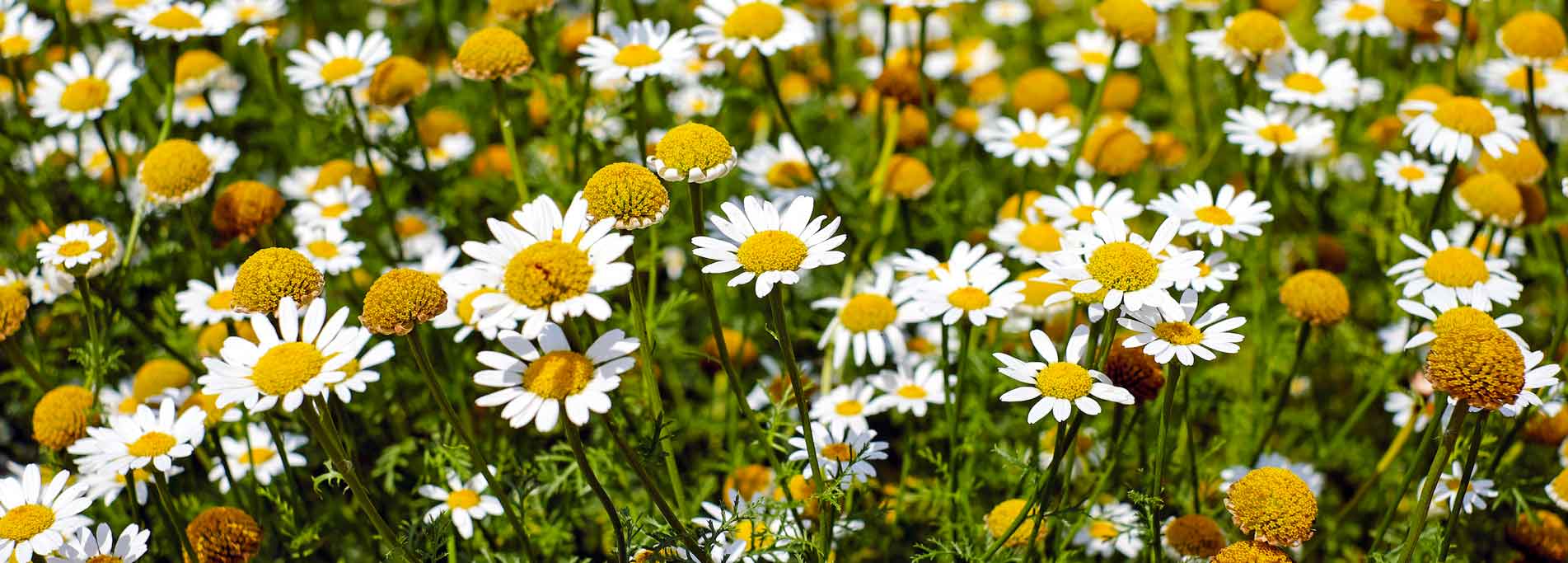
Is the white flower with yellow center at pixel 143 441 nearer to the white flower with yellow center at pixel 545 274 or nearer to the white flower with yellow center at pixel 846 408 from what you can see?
the white flower with yellow center at pixel 545 274

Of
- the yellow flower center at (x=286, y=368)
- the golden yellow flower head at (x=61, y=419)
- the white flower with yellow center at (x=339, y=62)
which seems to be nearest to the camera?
the yellow flower center at (x=286, y=368)

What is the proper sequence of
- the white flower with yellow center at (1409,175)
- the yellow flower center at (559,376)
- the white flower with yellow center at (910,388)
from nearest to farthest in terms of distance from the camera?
the yellow flower center at (559,376), the white flower with yellow center at (910,388), the white flower with yellow center at (1409,175)

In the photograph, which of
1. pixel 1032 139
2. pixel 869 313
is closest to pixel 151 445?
pixel 869 313

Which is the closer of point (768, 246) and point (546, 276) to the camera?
point (546, 276)

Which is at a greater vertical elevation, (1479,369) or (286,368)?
(286,368)

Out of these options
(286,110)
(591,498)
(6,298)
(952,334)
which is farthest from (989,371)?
(286,110)

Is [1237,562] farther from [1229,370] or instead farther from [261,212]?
[261,212]

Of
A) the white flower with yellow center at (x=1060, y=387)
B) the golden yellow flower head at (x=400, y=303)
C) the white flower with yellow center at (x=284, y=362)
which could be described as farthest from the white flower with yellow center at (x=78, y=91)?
the white flower with yellow center at (x=1060, y=387)

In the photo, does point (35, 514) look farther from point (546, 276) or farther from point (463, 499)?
point (546, 276)
